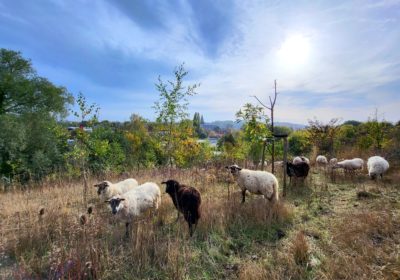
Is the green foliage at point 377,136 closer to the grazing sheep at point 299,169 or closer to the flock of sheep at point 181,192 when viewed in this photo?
the flock of sheep at point 181,192

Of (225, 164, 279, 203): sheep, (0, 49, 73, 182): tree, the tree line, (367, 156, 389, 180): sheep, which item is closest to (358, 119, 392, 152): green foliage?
the tree line

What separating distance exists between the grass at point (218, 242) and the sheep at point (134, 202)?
0.26 meters

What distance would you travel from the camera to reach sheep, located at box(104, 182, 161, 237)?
494 cm

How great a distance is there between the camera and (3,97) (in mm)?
28344

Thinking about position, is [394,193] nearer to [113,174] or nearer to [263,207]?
[263,207]

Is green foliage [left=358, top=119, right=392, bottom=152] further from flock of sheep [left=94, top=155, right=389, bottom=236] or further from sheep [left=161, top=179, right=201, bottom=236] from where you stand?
sheep [left=161, top=179, right=201, bottom=236]

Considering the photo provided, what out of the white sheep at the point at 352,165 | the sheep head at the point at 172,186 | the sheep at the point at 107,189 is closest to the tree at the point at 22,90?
the sheep at the point at 107,189

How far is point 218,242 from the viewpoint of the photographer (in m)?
4.88

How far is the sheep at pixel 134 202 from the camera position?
16.2ft

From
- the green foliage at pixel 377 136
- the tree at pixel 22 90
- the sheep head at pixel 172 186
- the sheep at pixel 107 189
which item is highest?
the tree at pixel 22 90

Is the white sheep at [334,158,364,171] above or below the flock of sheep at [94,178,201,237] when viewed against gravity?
above

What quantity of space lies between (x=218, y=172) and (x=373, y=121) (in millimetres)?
→ 12270

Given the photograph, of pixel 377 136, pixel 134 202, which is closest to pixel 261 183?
pixel 134 202

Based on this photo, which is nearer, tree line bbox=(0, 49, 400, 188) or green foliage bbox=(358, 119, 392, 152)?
tree line bbox=(0, 49, 400, 188)
